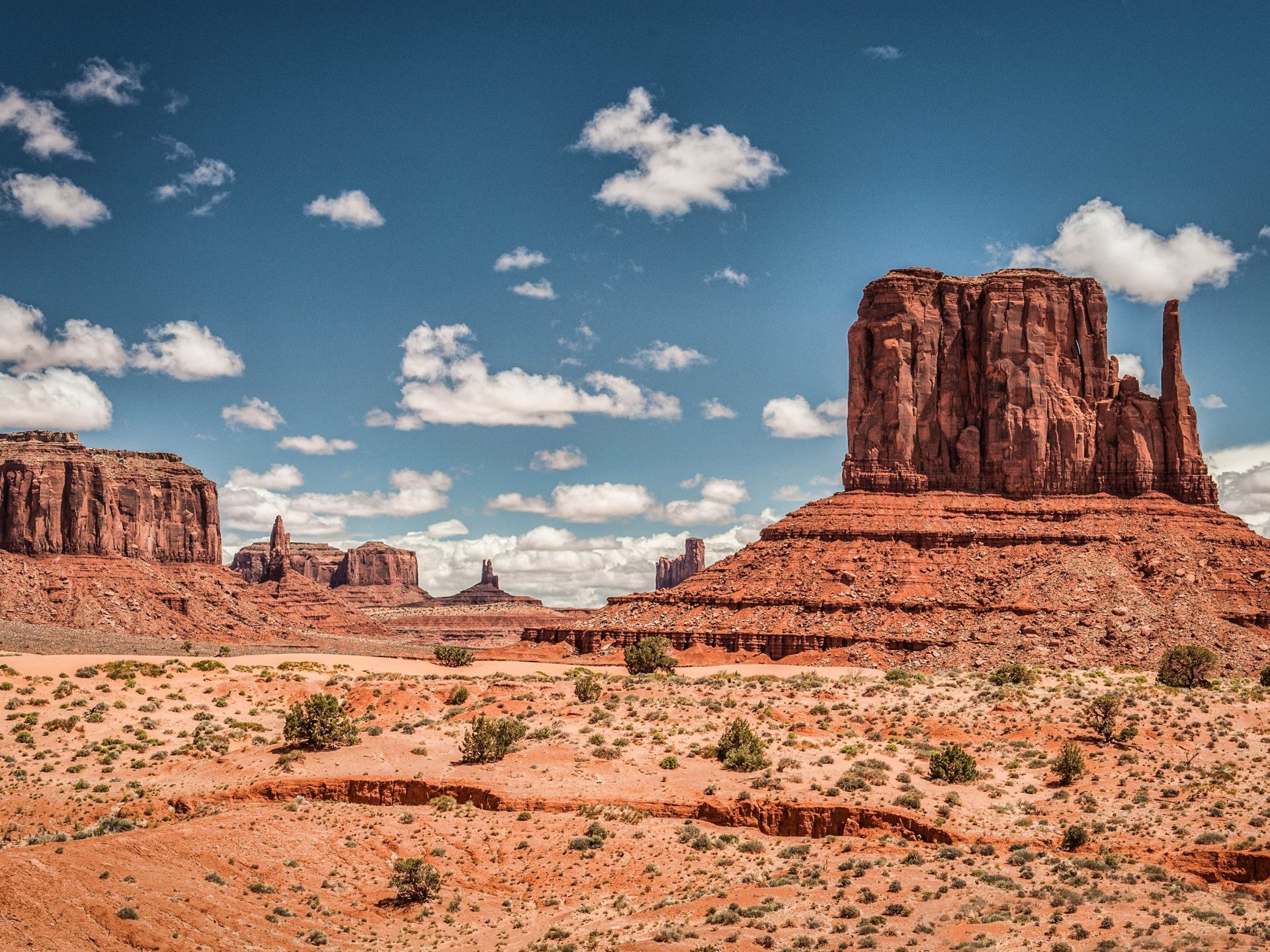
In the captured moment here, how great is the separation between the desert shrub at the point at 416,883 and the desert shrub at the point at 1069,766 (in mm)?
18574

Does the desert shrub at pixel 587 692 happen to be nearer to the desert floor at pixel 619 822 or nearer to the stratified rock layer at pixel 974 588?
the desert floor at pixel 619 822

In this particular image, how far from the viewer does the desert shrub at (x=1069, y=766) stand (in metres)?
32.6

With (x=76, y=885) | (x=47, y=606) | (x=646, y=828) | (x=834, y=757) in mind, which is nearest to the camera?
(x=76, y=885)

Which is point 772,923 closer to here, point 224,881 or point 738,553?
point 224,881

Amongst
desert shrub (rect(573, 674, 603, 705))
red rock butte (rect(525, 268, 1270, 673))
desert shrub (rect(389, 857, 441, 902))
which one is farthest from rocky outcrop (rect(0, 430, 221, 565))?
desert shrub (rect(389, 857, 441, 902))

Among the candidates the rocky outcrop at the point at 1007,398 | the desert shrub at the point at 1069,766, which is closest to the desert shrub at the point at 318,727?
the desert shrub at the point at 1069,766

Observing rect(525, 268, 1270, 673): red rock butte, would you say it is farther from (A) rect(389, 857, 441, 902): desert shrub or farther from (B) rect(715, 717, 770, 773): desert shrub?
(A) rect(389, 857, 441, 902): desert shrub

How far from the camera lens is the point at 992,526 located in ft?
254

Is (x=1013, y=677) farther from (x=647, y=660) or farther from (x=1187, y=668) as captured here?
(x=647, y=660)

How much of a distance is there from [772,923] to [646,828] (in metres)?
7.17

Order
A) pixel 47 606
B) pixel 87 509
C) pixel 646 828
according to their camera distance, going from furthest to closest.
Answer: pixel 87 509 < pixel 47 606 < pixel 646 828

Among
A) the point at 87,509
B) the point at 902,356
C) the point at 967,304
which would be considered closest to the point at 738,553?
the point at 902,356

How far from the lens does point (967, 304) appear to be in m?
88.3

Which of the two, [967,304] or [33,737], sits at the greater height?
[967,304]
